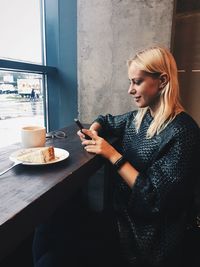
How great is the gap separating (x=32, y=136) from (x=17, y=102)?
972 millimetres

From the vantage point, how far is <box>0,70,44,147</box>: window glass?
5.71 feet

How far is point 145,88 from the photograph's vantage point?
106 centimetres

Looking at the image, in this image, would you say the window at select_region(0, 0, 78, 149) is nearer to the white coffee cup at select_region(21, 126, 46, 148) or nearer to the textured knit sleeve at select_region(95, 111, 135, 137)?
the textured knit sleeve at select_region(95, 111, 135, 137)

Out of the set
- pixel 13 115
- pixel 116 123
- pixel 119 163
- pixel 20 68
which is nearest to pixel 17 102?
pixel 13 115

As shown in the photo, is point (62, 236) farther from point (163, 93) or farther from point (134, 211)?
point (163, 93)

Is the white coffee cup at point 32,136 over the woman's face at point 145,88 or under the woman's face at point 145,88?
under

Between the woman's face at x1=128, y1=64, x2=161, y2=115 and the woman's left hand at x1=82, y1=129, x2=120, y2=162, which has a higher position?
the woman's face at x1=128, y1=64, x2=161, y2=115

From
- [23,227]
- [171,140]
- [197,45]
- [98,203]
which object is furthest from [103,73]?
[23,227]

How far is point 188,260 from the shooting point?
38.9 inches

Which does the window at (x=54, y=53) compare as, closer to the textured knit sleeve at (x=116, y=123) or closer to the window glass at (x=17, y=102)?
the window glass at (x=17, y=102)

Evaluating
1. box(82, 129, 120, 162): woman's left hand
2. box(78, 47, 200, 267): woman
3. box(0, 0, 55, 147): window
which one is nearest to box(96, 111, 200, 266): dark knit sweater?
box(78, 47, 200, 267): woman

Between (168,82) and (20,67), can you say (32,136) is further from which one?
(20,67)

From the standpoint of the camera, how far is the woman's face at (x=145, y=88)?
1.03 meters

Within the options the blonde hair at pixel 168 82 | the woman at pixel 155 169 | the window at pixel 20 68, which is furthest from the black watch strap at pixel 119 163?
the window at pixel 20 68
